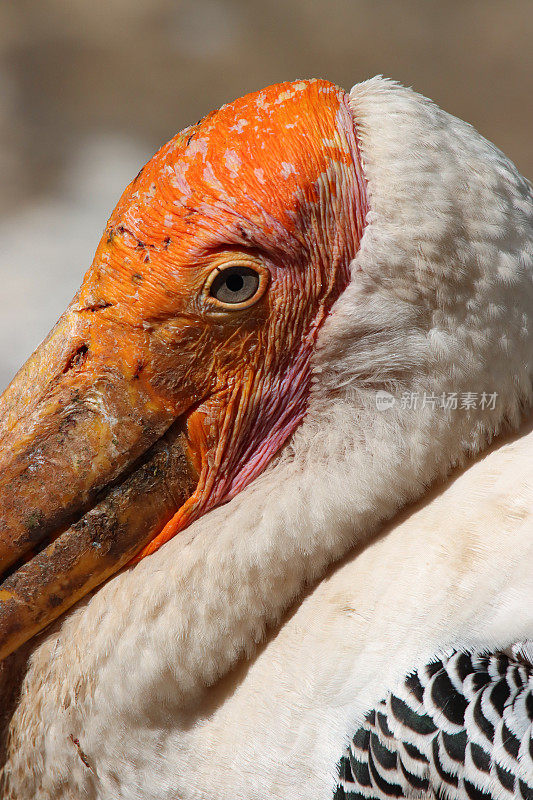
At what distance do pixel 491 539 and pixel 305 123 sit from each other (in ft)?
3.72

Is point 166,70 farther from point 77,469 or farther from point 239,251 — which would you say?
point 77,469

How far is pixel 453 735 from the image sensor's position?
1.65m

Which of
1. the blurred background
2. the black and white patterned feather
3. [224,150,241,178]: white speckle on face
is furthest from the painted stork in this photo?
the blurred background

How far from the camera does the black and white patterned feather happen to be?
160 cm

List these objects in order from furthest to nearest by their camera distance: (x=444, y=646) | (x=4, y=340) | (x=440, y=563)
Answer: (x=4, y=340)
(x=440, y=563)
(x=444, y=646)

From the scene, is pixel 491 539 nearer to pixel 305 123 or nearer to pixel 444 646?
pixel 444 646

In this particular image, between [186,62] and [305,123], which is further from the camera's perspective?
[186,62]

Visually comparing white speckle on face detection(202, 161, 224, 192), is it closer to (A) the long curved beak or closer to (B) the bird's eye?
(B) the bird's eye

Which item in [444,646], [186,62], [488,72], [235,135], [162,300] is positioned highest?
[186,62]

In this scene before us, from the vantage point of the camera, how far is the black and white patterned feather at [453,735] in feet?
5.26

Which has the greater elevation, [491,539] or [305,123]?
[305,123]

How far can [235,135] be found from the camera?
6.63 ft

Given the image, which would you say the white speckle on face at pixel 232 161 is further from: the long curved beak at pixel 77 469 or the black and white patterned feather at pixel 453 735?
the black and white patterned feather at pixel 453 735

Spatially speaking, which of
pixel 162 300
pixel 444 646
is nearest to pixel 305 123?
pixel 162 300
